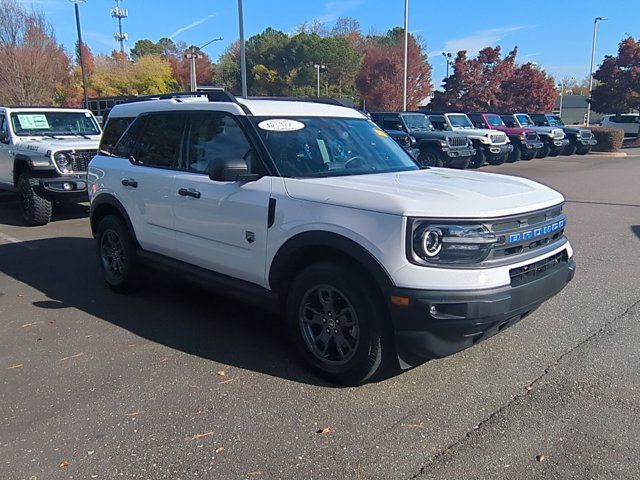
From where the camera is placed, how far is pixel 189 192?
4512 millimetres

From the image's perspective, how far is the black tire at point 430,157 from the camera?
17672mm

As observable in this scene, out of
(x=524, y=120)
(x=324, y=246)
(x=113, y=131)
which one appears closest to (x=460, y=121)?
(x=524, y=120)

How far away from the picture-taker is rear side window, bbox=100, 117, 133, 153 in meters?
5.74

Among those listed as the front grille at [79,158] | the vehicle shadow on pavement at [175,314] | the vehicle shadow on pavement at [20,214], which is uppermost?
the front grille at [79,158]

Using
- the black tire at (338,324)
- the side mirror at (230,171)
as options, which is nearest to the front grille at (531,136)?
the side mirror at (230,171)

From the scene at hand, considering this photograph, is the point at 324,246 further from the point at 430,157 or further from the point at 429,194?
the point at 430,157

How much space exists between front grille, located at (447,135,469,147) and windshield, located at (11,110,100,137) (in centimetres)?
1118

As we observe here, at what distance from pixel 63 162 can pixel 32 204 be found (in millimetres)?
836

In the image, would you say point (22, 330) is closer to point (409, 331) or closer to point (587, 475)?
point (409, 331)

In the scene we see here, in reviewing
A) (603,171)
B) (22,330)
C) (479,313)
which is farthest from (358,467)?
(603,171)

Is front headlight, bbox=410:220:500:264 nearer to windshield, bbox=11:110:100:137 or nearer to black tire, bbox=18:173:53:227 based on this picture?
black tire, bbox=18:173:53:227

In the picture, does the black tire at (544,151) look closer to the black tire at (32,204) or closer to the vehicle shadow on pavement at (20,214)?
the vehicle shadow on pavement at (20,214)

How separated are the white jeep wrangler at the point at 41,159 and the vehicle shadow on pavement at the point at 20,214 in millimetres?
567

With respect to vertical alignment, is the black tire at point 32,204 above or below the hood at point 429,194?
below
